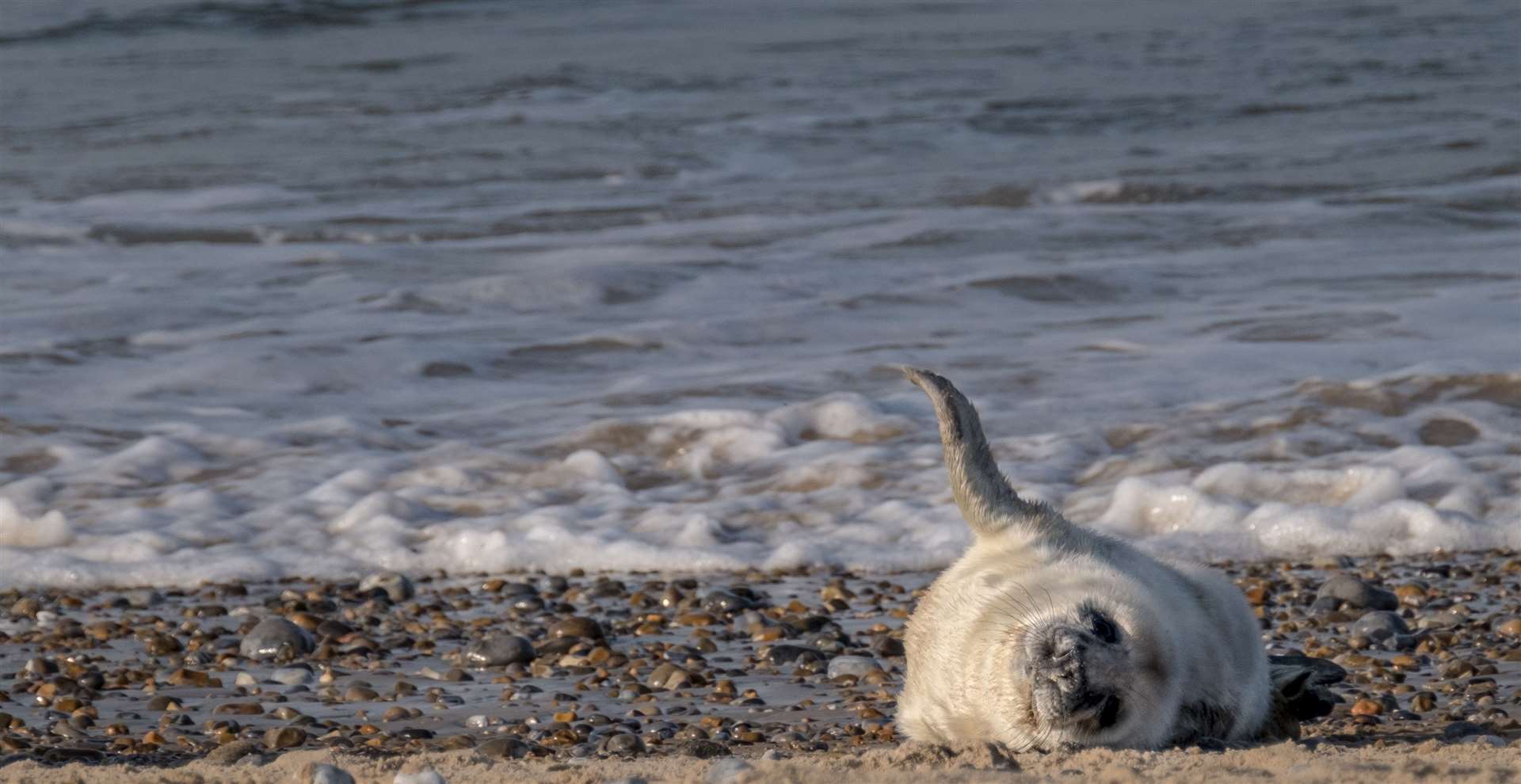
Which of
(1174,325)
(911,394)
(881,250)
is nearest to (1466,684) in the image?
(911,394)

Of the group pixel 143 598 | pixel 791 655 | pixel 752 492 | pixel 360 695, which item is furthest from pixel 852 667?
pixel 143 598

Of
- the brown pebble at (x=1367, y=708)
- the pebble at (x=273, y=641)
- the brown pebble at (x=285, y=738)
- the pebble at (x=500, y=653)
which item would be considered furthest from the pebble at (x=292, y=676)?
the brown pebble at (x=1367, y=708)

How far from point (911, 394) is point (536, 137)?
1214 centimetres

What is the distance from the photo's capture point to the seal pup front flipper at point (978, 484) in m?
3.61

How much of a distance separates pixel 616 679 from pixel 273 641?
972mm

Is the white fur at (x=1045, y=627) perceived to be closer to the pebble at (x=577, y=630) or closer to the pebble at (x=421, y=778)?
the pebble at (x=421, y=778)

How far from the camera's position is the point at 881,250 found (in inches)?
464

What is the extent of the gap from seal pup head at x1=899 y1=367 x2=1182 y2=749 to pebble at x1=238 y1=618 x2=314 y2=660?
1928 mm

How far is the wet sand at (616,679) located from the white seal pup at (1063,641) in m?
0.08

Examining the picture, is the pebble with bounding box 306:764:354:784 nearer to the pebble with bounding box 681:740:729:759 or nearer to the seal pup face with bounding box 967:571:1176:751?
the pebble with bounding box 681:740:729:759

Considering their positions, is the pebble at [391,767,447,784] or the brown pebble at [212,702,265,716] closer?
the pebble at [391,767,447,784]

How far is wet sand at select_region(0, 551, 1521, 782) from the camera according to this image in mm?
3105

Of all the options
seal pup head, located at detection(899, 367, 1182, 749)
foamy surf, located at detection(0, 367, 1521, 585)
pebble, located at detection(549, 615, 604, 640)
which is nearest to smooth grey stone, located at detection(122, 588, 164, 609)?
foamy surf, located at detection(0, 367, 1521, 585)

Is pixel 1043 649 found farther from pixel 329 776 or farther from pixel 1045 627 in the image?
pixel 329 776
